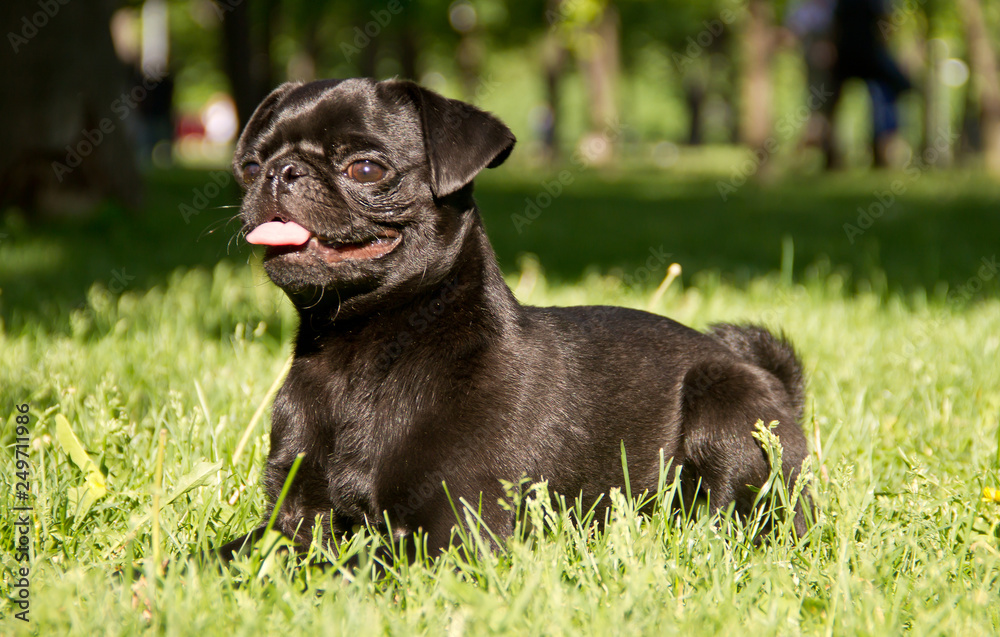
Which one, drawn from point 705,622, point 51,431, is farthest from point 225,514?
point 705,622

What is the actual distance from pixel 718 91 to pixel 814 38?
3681 cm

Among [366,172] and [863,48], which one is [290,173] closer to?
[366,172]

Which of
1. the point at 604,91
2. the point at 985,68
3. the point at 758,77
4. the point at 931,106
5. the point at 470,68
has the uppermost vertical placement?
the point at 470,68

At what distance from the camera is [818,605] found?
2.22 meters

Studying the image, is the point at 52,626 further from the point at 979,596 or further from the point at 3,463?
the point at 979,596

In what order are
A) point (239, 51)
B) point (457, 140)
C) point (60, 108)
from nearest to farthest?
point (457, 140) < point (60, 108) < point (239, 51)

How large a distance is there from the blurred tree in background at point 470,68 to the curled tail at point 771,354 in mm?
7299

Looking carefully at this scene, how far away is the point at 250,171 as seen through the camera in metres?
3.13

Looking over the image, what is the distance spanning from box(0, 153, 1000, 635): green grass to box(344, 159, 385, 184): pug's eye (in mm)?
982

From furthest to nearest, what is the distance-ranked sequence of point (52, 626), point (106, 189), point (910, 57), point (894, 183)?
point (910, 57), point (894, 183), point (106, 189), point (52, 626)
